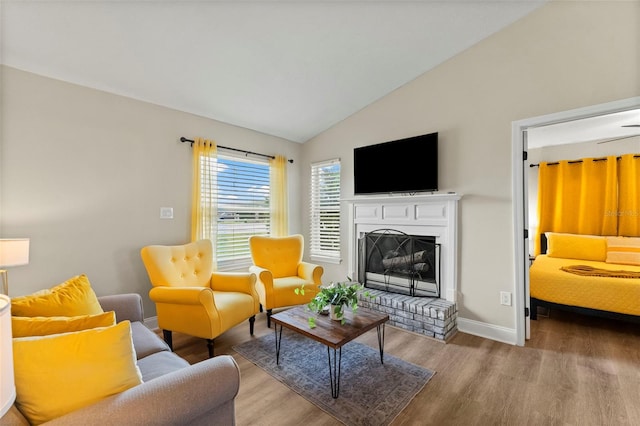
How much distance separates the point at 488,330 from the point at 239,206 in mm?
3298

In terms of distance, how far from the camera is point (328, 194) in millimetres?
4332

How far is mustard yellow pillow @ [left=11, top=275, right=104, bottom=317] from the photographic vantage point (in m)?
1.36

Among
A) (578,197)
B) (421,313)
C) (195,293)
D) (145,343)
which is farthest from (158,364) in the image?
(578,197)

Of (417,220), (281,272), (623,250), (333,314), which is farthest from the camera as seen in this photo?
(623,250)

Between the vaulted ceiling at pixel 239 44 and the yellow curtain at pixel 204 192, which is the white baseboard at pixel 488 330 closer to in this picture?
the vaulted ceiling at pixel 239 44

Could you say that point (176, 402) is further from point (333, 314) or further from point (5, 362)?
point (333, 314)

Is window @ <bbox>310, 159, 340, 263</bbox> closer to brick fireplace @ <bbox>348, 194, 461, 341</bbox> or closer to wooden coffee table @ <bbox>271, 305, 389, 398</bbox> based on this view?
brick fireplace @ <bbox>348, 194, 461, 341</bbox>

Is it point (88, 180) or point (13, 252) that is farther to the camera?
point (88, 180)

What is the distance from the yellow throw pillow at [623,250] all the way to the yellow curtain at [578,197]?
1.63 feet

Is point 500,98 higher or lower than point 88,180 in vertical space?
higher

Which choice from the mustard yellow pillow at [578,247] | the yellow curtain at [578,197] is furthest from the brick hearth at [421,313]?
the yellow curtain at [578,197]

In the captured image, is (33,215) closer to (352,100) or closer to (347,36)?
(347,36)

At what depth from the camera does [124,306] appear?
6.93ft

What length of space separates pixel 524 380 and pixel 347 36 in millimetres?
3205
